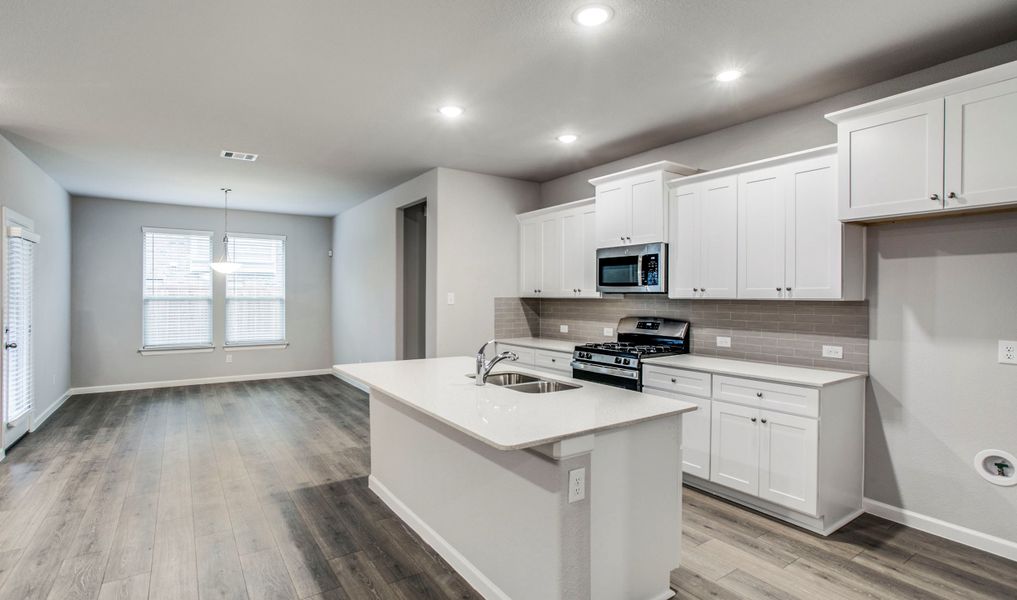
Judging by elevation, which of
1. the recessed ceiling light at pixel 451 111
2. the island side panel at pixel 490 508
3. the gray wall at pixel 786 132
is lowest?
the island side panel at pixel 490 508

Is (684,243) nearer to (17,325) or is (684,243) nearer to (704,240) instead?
(704,240)

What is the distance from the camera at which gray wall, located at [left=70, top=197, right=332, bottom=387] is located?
686cm

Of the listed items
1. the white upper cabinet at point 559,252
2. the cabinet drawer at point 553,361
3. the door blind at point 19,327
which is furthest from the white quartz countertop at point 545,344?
the door blind at point 19,327

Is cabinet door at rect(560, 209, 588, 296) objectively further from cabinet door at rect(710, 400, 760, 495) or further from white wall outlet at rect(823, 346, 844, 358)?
white wall outlet at rect(823, 346, 844, 358)

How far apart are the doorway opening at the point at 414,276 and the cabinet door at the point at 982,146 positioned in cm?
524

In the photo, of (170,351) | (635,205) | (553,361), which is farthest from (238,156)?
(170,351)

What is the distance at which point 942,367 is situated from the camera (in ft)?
9.33

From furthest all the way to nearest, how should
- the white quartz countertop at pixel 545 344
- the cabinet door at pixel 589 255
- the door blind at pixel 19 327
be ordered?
the cabinet door at pixel 589 255, the white quartz countertop at pixel 545 344, the door blind at pixel 19 327

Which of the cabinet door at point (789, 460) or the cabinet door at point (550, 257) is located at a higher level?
the cabinet door at point (550, 257)

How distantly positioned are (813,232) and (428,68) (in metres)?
2.48

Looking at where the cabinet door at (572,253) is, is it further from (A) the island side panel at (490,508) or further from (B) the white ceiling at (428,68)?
(A) the island side panel at (490,508)

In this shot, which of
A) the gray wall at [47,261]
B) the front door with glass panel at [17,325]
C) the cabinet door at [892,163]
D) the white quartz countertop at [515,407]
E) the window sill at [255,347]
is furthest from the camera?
the window sill at [255,347]

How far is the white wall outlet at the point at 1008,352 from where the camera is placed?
2.61m

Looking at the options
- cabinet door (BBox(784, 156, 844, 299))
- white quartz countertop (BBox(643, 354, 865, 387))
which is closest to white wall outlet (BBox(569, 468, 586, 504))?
white quartz countertop (BBox(643, 354, 865, 387))
